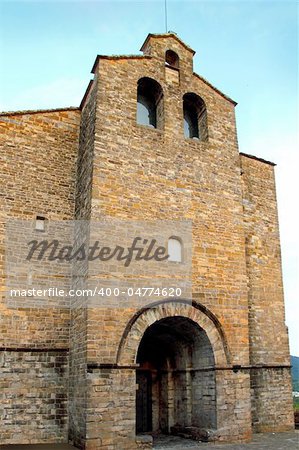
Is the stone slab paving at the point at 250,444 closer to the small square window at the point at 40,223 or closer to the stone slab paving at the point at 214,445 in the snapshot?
the stone slab paving at the point at 214,445

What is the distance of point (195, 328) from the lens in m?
9.98

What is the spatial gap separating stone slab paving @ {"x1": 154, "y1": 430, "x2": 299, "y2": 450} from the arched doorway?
52 cm

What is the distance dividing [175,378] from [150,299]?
308cm

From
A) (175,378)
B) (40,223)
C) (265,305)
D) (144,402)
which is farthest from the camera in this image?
(265,305)

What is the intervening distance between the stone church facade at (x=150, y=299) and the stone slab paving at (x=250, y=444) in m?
0.36

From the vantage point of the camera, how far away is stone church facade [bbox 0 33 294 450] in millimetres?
8836

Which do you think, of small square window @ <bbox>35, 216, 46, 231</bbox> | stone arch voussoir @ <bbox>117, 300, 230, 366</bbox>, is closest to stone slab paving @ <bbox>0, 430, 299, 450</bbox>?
stone arch voussoir @ <bbox>117, 300, 230, 366</bbox>

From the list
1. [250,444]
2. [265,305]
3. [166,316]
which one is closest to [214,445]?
[250,444]

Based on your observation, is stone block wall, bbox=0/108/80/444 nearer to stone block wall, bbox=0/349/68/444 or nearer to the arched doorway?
stone block wall, bbox=0/349/68/444

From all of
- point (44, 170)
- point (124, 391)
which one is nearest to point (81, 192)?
point (44, 170)

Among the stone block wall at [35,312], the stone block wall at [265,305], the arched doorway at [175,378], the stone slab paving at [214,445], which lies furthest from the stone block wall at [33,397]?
the stone block wall at [265,305]

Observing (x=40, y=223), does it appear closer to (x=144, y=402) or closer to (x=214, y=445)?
(x=144, y=402)

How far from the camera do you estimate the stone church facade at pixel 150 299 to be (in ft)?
29.0

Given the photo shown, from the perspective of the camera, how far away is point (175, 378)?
11180mm
